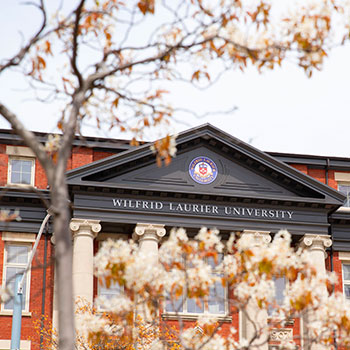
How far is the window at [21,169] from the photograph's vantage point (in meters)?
33.4

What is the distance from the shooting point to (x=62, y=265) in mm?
→ 9547

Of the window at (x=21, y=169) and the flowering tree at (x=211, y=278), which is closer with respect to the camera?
the flowering tree at (x=211, y=278)

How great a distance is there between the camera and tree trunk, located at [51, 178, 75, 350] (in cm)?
927

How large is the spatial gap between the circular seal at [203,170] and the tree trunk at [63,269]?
22.6 m

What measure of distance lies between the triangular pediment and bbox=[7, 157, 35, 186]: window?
334 cm

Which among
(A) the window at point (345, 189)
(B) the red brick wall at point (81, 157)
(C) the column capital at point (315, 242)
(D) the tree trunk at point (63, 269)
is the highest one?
(B) the red brick wall at point (81, 157)

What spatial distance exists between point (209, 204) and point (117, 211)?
11.5ft

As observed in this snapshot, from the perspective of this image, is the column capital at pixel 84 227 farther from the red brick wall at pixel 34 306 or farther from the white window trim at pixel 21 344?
the white window trim at pixel 21 344

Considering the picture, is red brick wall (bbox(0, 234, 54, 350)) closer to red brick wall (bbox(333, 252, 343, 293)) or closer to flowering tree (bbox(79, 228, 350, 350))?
red brick wall (bbox(333, 252, 343, 293))

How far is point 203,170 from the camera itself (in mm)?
32656

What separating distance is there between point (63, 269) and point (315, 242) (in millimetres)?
24445

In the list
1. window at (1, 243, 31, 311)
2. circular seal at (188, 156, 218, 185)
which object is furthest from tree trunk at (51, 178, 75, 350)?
circular seal at (188, 156, 218, 185)

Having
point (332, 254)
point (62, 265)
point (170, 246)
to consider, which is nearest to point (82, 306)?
point (332, 254)

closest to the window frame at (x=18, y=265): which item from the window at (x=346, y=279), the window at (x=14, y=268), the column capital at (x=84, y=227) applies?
the window at (x=14, y=268)
